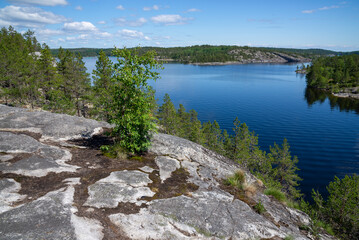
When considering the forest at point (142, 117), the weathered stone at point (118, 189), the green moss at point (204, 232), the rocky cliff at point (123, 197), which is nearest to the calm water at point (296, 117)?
the forest at point (142, 117)

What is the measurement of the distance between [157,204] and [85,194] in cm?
284

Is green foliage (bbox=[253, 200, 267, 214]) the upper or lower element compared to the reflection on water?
upper

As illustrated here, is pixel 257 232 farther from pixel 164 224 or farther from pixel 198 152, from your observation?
pixel 198 152

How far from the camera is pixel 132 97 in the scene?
12203mm

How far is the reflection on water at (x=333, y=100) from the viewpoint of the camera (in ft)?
308

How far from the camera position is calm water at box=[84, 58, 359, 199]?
1949 inches

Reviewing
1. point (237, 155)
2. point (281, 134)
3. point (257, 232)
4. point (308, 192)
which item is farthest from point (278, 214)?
point (281, 134)

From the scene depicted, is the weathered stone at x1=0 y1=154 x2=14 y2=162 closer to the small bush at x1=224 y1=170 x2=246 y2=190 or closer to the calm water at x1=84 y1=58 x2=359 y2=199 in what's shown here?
the small bush at x1=224 y1=170 x2=246 y2=190

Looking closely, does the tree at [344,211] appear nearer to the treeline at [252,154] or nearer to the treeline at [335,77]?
the treeline at [252,154]

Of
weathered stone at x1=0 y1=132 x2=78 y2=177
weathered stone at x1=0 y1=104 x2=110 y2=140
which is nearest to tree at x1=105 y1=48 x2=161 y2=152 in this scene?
weathered stone at x1=0 y1=132 x2=78 y2=177

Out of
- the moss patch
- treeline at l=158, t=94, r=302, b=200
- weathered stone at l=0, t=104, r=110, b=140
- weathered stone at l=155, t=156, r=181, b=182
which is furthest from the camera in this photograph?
treeline at l=158, t=94, r=302, b=200

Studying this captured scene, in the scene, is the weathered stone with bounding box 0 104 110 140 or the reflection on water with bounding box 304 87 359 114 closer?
the weathered stone with bounding box 0 104 110 140

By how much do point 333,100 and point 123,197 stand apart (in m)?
126

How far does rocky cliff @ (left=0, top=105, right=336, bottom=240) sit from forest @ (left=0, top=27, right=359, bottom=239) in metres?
1.67
